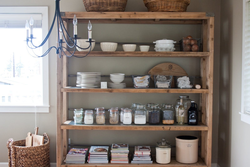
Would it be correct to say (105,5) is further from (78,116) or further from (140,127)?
(140,127)

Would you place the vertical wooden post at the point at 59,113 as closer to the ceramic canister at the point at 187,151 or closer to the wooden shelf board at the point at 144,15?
the wooden shelf board at the point at 144,15

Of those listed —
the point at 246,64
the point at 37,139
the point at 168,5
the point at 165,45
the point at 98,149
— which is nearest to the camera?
the point at 246,64

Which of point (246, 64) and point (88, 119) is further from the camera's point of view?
point (88, 119)

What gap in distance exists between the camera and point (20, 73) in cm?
323

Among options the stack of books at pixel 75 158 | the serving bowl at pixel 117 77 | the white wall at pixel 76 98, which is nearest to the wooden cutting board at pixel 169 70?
the white wall at pixel 76 98

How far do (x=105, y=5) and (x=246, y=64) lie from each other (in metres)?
1.58

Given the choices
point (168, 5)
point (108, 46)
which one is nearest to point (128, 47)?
point (108, 46)

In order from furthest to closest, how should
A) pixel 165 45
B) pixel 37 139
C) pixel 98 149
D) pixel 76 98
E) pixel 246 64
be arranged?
pixel 76 98
pixel 37 139
pixel 98 149
pixel 165 45
pixel 246 64

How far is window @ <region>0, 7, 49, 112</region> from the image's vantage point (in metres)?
3.17

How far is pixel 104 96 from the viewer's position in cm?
319

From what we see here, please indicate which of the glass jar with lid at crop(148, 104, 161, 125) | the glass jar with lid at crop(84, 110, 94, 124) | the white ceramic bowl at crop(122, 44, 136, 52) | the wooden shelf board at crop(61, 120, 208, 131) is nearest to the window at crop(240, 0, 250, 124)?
the wooden shelf board at crop(61, 120, 208, 131)

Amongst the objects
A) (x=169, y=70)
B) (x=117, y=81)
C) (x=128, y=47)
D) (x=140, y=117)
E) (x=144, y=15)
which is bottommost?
(x=140, y=117)

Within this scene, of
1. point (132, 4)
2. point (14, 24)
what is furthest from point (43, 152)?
point (132, 4)

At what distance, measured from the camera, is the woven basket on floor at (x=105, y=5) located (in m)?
2.74
